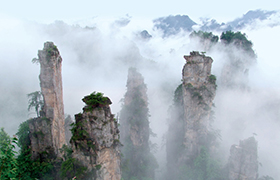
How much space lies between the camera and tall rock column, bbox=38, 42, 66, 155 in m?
18.8

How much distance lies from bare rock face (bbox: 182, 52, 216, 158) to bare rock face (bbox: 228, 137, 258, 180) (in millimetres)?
4873

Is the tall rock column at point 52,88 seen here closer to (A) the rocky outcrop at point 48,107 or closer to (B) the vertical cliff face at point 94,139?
(A) the rocky outcrop at point 48,107

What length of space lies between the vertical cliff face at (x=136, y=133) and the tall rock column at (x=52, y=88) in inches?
447

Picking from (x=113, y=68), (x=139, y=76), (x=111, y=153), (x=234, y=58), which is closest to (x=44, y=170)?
(x=111, y=153)

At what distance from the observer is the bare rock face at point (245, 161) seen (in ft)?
69.5

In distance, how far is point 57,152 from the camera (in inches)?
773

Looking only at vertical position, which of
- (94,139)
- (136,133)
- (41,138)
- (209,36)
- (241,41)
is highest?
(209,36)

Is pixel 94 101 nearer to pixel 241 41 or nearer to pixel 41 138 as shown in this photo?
pixel 41 138

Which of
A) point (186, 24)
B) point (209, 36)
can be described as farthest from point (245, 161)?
point (186, 24)

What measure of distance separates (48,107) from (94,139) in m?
7.84

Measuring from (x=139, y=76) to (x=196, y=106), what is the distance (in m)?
11.3

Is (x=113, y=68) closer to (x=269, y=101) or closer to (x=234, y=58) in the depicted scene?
(x=234, y=58)

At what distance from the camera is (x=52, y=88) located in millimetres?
19359

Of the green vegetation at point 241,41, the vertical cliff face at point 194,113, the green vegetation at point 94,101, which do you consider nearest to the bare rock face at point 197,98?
the vertical cliff face at point 194,113
